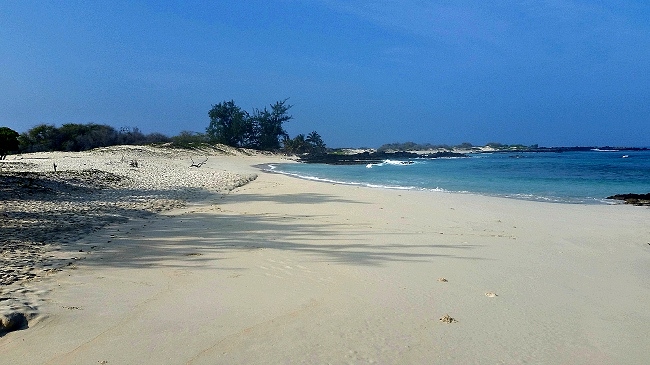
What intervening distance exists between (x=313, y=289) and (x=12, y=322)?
2.71 meters

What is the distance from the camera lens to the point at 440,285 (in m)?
4.93

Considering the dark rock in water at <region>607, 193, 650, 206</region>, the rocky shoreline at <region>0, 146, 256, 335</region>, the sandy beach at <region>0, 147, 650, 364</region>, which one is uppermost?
the rocky shoreline at <region>0, 146, 256, 335</region>

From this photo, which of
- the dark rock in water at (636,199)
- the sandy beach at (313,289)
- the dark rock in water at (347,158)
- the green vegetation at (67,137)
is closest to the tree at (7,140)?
the sandy beach at (313,289)

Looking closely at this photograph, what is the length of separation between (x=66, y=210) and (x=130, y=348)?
6773 millimetres

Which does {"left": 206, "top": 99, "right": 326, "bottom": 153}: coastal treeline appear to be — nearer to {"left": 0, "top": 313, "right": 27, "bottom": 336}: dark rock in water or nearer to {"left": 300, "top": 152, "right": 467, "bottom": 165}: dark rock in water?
{"left": 300, "top": 152, "right": 467, "bottom": 165}: dark rock in water

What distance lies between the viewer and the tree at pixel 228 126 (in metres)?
61.5

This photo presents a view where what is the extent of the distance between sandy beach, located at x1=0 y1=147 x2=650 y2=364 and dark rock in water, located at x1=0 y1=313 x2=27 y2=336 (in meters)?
0.07

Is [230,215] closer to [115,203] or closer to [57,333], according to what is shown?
[115,203]

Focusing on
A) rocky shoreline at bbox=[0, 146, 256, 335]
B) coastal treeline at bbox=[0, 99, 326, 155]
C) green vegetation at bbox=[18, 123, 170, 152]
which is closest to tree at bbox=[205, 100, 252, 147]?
coastal treeline at bbox=[0, 99, 326, 155]

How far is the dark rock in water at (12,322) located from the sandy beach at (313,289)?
7 cm

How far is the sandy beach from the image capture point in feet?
10.9

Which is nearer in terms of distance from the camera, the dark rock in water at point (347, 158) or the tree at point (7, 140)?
the tree at point (7, 140)

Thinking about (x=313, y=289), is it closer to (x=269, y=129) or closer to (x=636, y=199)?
(x=636, y=199)

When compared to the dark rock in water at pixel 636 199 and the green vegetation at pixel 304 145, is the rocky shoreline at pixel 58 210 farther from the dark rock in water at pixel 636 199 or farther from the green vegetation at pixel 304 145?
the green vegetation at pixel 304 145
